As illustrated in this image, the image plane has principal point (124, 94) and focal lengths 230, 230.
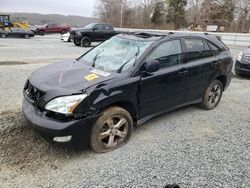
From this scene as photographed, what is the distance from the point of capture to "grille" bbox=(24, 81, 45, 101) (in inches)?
117

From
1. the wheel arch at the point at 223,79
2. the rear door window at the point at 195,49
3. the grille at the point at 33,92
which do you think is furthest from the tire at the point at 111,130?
the wheel arch at the point at 223,79

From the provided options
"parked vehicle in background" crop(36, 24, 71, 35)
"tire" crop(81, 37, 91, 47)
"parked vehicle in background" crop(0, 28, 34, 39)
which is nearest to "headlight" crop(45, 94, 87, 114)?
"tire" crop(81, 37, 91, 47)

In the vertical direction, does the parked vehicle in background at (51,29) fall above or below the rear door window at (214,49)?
below

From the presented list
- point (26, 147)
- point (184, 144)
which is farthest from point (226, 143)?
point (26, 147)

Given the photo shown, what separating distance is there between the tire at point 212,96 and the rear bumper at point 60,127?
272 centimetres

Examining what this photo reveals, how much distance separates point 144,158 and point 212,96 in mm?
2531

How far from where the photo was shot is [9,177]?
2.65 m

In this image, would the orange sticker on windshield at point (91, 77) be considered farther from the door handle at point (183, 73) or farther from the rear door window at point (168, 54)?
the door handle at point (183, 73)

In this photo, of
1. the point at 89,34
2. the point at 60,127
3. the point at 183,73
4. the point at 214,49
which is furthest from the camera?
the point at 89,34

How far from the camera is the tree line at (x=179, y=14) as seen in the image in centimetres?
3125

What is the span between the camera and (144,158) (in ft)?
10.1

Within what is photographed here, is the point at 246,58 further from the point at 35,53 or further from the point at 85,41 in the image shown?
the point at 85,41

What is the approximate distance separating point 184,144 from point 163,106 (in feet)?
2.31

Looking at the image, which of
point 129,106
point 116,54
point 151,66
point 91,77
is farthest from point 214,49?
point 91,77
